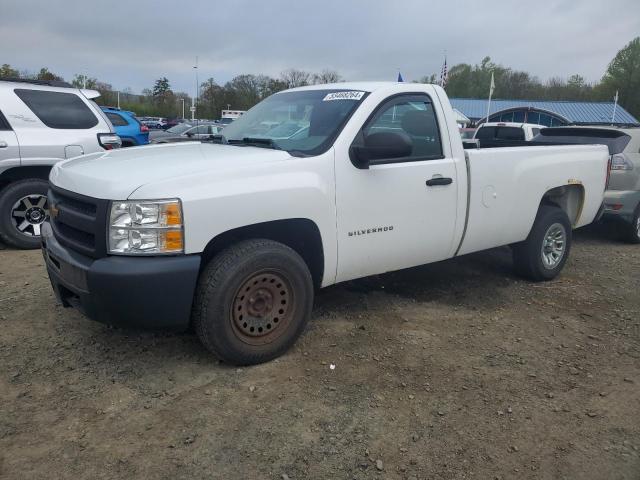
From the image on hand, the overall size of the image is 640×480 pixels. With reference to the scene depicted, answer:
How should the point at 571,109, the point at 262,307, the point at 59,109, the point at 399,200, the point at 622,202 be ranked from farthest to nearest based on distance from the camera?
the point at 571,109 → the point at 622,202 → the point at 59,109 → the point at 399,200 → the point at 262,307

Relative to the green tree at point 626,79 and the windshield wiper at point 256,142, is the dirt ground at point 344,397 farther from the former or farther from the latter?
the green tree at point 626,79

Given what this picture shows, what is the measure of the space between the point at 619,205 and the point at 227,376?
6.57m

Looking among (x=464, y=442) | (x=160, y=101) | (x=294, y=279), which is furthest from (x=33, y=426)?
(x=160, y=101)

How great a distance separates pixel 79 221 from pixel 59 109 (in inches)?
163

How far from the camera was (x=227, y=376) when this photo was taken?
346cm

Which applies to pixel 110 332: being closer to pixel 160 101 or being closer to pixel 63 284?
pixel 63 284

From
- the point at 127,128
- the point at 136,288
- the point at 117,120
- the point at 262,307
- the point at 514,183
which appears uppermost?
the point at 117,120

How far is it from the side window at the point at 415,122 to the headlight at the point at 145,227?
1772mm

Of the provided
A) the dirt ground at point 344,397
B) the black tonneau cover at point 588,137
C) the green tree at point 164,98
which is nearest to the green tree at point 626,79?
the green tree at point 164,98

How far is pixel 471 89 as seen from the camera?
3002 inches

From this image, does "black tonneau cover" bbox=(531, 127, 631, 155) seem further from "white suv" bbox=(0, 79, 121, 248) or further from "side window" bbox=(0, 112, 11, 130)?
"side window" bbox=(0, 112, 11, 130)

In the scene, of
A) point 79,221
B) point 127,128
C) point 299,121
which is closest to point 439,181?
point 299,121

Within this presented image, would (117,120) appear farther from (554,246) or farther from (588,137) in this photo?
(554,246)

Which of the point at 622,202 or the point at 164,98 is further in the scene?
the point at 164,98
